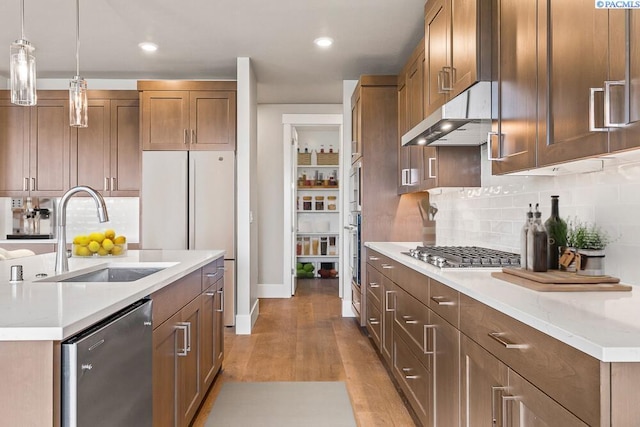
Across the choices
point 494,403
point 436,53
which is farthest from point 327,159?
point 494,403

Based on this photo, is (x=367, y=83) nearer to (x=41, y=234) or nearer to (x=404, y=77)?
(x=404, y=77)

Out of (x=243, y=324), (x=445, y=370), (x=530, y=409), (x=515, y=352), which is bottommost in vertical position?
(x=243, y=324)

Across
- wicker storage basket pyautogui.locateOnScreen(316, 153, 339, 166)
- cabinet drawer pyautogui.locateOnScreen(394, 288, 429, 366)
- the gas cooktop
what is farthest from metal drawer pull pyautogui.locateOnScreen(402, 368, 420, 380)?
wicker storage basket pyautogui.locateOnScreen(316, 153, 339, 166)

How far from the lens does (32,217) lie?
5301 mm

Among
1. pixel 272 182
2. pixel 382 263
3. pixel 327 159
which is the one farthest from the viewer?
pixel 327 159

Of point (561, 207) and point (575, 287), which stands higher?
point (561, 207)

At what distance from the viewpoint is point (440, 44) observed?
2750 mm

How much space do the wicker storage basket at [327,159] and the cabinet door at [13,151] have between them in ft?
13.5

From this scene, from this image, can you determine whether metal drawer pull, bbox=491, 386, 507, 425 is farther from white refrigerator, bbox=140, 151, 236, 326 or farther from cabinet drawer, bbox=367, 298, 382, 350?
white refrigerator, bbox=140, 151, 236, 326

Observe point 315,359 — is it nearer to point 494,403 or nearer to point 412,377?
point 412,377

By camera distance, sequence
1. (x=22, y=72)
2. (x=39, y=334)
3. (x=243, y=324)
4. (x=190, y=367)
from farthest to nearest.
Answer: (x=243, y=324) → (x=190, y=367) → (x=22, y=72) → (x=39, y=334)

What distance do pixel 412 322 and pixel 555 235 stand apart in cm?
94

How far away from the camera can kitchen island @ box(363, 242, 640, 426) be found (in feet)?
3.14

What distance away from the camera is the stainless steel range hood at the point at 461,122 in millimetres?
2252
